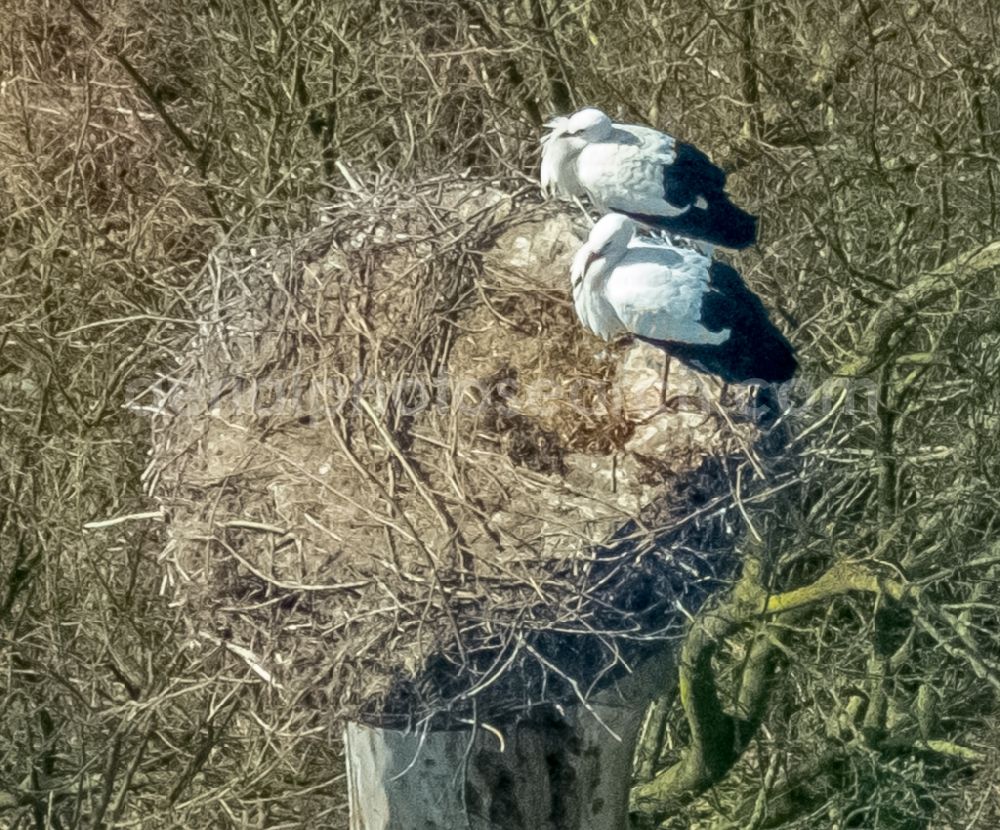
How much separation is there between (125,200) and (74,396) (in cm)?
108

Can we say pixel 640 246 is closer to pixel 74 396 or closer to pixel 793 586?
pixel 793 586

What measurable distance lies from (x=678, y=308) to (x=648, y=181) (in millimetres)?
676

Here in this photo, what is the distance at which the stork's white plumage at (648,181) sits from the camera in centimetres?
491

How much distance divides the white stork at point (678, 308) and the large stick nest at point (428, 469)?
5.3 inches

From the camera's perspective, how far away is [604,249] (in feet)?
14.9

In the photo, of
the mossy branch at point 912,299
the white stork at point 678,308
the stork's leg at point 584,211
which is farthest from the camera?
the mossy branch at point 912,299

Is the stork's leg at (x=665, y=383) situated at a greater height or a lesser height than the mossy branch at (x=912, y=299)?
greater

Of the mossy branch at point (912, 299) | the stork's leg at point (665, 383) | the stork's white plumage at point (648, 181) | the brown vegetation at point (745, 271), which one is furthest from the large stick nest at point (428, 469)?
the mossy branch at point (912, 299)

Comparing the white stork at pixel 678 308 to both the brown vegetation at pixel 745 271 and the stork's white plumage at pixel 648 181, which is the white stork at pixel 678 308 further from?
the brown vegetation at pixel 745 271

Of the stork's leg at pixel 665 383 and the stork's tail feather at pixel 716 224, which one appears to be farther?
the stork's tail feather at pixel 716 224

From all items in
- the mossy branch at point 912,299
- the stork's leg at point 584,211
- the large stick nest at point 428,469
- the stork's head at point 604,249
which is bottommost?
the mossy branch at point 912,299

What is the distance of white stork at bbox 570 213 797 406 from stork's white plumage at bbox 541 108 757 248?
0.95ft

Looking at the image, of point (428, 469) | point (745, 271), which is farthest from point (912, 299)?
point (428, 469)

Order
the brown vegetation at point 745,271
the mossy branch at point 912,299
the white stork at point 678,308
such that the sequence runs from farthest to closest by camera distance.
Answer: the brown vegetation at point 745,271 → the mossy branch at point 912,299 → the white stork at point 678,308
